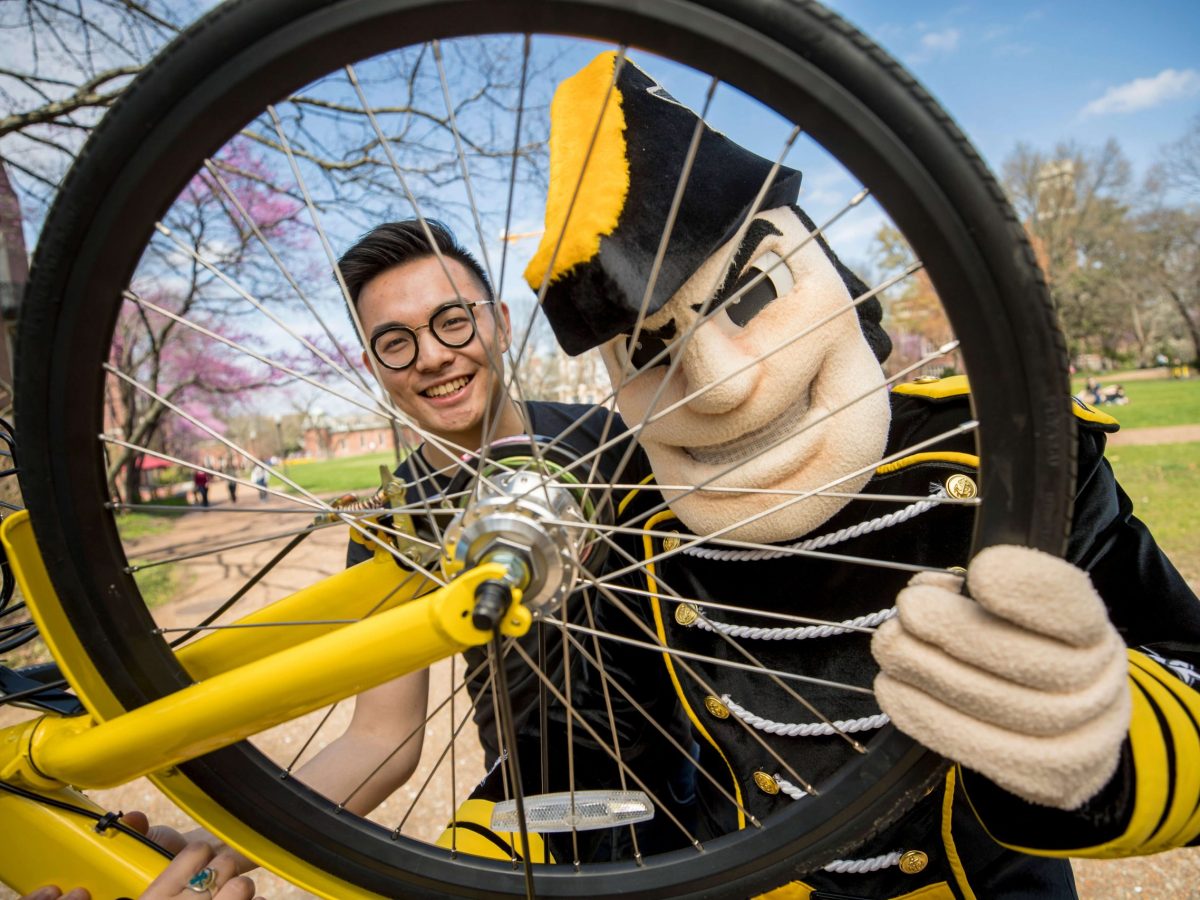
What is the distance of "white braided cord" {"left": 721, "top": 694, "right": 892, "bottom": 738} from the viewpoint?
114cm

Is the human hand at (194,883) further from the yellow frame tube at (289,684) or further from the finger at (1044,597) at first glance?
the finger at (1044,597)

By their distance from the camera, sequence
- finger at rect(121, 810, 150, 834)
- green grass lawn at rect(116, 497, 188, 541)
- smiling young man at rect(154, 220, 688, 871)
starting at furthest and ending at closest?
green grass lawn at rect(116, 497, 188, 541) → smiling young man at rect(154, 220, 688, 871) → finger at rect(121, 810, 150, 834)

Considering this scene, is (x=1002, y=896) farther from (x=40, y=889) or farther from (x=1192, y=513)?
(x=1192, y=513)

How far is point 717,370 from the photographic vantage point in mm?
1061

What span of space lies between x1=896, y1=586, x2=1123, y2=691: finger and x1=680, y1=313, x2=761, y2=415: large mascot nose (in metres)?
0.39

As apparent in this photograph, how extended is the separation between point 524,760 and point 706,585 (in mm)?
721

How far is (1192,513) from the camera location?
605 cm

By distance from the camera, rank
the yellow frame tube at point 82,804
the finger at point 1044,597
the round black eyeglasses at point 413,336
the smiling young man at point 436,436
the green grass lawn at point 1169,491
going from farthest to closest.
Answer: the green grass lawn at point 1169,491
the round black eyeglasses at point 413,336
the smiling young man at point 436,436
the yellow frame tube at point 82,804
the finger at point 1044,597

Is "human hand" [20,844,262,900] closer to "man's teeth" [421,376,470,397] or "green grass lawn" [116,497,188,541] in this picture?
"man's teeth" [421,376,470,397]

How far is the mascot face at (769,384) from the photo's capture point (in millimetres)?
1074

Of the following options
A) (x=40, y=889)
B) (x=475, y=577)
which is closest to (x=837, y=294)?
(x=475, y=577)

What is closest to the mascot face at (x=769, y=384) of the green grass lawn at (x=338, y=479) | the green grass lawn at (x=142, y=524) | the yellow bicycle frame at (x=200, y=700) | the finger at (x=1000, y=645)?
the finger at (x=1000, y=645)

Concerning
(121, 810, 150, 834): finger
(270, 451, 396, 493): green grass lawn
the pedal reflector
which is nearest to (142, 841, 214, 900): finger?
(121, 810, 150, 834): finger

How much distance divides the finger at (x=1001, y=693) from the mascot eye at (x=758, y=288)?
0.55 meters
